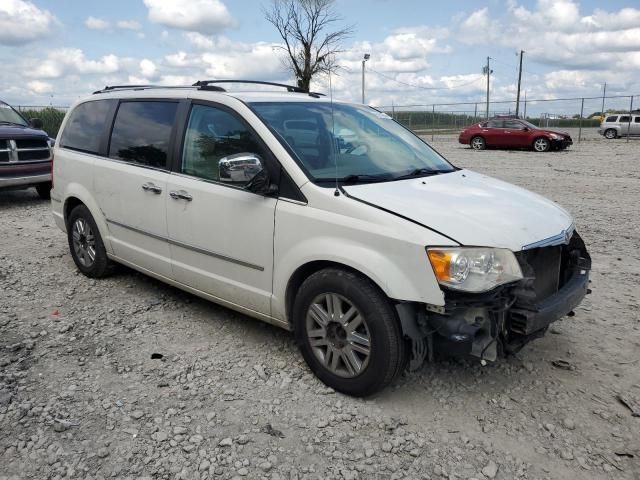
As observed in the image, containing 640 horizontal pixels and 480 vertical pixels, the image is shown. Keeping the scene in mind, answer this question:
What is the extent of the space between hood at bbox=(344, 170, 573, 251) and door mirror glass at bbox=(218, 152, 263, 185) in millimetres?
594

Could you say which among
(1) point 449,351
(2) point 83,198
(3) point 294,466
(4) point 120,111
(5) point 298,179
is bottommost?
(3) point 294,466

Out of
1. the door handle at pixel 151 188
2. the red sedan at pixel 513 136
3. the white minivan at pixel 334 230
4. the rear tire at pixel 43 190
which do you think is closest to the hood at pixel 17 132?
the rear tire at pixel 43 190

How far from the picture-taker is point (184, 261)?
4.20m

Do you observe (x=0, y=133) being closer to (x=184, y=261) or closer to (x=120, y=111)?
(x=120, y=111)

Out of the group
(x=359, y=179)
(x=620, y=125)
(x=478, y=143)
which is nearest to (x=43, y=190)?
(x=359, y=179)

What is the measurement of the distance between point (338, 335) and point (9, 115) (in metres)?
10.2

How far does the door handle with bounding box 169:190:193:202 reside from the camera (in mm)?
4008

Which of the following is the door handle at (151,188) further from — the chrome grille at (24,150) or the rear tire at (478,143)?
the rear tire at (478,143)

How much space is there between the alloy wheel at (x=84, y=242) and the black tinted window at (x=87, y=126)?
0.74m

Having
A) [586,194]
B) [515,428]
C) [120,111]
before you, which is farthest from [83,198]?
[586,194]

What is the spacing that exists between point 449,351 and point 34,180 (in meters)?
9.26

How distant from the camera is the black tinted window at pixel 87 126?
16.9 feet

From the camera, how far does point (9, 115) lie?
10.8 metres

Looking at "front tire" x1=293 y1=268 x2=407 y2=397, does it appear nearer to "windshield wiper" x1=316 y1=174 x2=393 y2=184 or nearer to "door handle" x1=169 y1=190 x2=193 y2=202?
"windshield wiper" x1=316 y1=174 x2=393 y2=184
